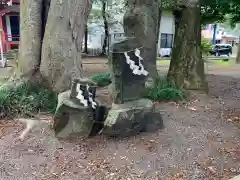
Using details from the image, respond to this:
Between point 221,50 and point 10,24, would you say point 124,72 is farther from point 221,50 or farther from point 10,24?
point 221,50

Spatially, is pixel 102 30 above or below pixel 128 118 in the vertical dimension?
above

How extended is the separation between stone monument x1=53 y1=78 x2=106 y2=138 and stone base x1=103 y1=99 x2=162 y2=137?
0.26 m

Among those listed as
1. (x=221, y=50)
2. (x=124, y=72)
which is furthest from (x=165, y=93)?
(x=221, y=50)

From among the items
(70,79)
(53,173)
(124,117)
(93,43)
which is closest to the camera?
(53,173)

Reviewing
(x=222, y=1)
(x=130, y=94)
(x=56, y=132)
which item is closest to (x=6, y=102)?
(x=56, y=132)

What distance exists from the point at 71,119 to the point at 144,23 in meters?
3.05

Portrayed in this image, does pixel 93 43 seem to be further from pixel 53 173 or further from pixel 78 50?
pixel 53 173

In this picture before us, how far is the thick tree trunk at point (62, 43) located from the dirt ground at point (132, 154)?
1032 millimetres

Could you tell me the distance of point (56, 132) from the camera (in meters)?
4.26

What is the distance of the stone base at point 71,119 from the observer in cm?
406

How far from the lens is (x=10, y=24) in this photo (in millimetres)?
21172

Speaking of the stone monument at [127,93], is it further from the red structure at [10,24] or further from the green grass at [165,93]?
the red structure at [10,24]

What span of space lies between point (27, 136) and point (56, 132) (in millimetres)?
432

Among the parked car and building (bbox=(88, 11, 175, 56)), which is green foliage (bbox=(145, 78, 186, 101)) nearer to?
building (bbox=(88, 11, 175, 56))
